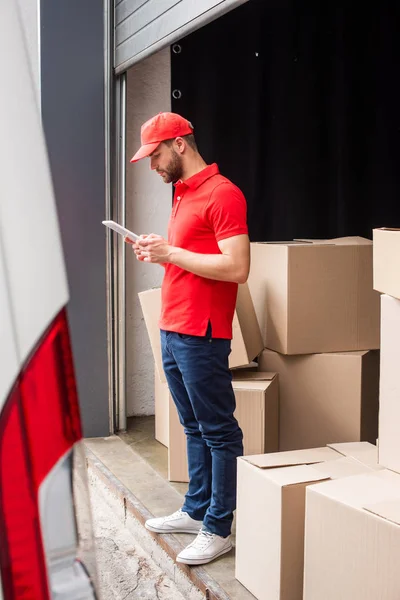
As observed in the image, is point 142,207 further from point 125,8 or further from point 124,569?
point 124,569

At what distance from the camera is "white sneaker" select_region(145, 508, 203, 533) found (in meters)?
2.87

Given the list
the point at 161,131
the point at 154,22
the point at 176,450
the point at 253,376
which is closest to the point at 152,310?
the point at 253,376

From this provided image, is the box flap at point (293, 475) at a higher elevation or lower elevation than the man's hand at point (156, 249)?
lower

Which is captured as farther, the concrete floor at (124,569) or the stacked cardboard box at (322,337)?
the stacked cardboard box at (322,337)

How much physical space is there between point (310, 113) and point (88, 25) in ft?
3.99

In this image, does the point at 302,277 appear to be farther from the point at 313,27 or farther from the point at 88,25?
the point at 88,25

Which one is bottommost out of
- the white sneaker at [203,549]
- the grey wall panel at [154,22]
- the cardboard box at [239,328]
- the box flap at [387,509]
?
the white sneaker at [203,549]

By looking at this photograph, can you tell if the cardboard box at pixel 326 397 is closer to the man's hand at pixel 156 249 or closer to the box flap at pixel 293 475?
the box flap at pixel 293 475

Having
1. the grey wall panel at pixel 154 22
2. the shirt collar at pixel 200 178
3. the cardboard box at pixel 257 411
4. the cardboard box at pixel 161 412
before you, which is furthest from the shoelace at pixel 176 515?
the grey wall panel at pixel 154 22

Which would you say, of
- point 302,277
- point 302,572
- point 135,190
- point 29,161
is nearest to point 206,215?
point 302,277

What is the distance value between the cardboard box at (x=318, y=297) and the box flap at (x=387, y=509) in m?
1.29

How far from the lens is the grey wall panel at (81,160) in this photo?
159 inches

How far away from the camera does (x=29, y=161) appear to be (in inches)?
36.5

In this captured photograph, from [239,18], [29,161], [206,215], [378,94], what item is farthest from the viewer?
[378,94]
